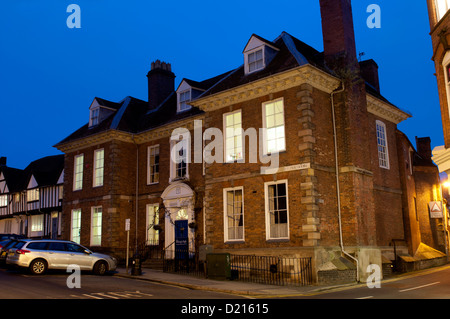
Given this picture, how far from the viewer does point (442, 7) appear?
15.9 metres

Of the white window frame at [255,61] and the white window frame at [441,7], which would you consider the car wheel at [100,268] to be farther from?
the white window frame at [441,7]

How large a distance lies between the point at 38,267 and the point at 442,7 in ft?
61.3

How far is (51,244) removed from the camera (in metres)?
Answer: 19.8

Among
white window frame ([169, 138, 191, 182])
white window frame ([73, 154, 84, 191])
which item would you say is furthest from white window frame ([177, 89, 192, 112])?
white window frame ([73, 154, 84, 191])

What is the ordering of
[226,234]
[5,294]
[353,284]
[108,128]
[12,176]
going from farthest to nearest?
[12,176] < [108,128] < [226,234] < [353,284] < [5,294]

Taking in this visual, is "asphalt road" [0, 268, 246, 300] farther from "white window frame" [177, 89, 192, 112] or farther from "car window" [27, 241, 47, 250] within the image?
"white window frame" [177, 89, 192, 112]

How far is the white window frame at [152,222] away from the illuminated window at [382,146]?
13.6 metres

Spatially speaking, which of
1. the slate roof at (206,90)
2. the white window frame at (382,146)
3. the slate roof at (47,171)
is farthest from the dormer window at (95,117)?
the white window frame at (382,146)

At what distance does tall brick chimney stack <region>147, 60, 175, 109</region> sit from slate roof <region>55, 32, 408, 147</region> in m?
0.56

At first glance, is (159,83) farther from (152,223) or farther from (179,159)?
(152,223)

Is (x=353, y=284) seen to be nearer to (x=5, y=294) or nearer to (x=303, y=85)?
(x=303, y=85)

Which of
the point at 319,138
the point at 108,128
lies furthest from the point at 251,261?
the point at 108,128

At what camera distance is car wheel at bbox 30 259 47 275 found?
1896cm

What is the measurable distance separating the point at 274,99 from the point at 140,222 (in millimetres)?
12881
